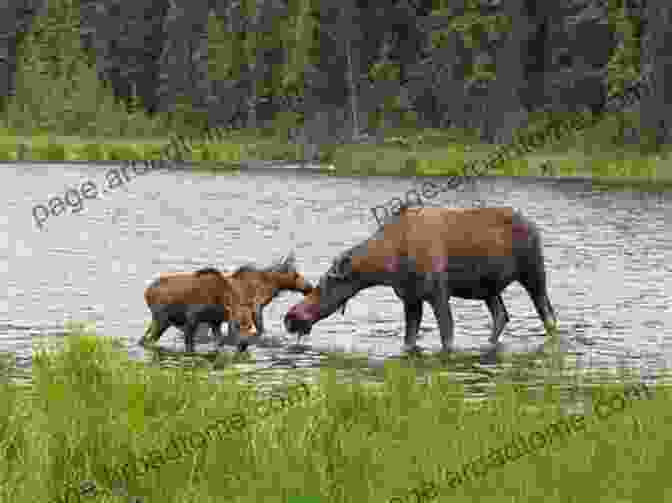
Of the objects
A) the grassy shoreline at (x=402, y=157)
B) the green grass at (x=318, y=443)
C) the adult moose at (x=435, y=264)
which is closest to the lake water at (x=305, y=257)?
the adult moose at (x=435, y=264)

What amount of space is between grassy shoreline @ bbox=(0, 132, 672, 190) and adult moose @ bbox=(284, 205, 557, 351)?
3277 centimetres

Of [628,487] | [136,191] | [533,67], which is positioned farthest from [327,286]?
[533,67]

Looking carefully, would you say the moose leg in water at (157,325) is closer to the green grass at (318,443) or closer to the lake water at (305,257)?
the lake water at (305,257)

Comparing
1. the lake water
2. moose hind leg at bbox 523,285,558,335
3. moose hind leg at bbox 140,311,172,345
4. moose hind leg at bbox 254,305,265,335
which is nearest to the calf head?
the lake water

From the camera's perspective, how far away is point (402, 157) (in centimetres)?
6375

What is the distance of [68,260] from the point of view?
1075 inches

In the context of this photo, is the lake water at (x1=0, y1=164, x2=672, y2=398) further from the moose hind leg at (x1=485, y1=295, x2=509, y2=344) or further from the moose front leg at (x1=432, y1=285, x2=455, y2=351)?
the moose front leg at (x1=432, y1=285, x2=455, y2=351)

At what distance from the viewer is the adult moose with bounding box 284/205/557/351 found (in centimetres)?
1748

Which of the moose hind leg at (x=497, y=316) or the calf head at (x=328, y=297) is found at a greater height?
the calf head at (x=328, y=297)

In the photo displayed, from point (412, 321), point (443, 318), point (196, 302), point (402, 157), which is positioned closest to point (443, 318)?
point (443, 318)

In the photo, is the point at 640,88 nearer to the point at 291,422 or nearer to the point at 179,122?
the point at 179,122

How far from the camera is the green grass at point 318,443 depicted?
8797 mm

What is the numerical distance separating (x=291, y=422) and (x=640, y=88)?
53955mm

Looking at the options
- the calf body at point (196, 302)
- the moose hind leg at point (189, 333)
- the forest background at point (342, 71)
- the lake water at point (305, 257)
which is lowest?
the lake water at point (305, 257)
